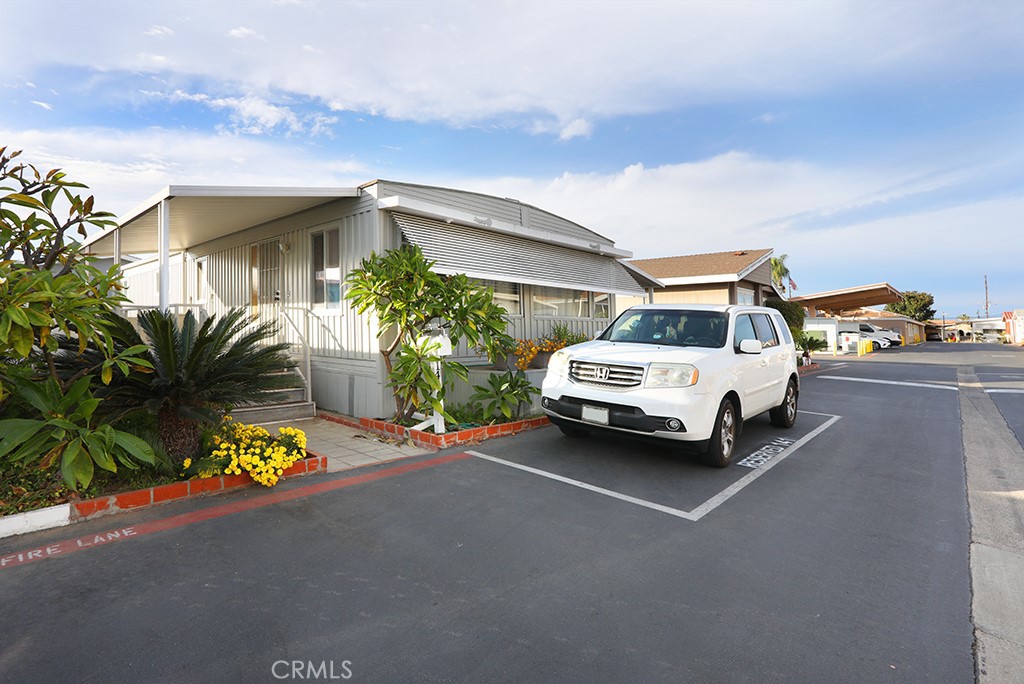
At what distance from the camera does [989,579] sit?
3100 millimetres

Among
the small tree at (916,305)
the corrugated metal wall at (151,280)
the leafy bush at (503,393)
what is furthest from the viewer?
the small tree at (916,305)

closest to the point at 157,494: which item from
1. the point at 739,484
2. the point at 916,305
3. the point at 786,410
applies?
the point at 739,484

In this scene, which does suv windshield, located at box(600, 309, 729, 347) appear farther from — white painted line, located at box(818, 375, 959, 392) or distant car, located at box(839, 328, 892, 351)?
distant car, located at box(839, 328, 892, 351)

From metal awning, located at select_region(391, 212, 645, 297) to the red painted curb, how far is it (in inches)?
161

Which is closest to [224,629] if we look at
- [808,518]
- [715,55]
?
[808,518]

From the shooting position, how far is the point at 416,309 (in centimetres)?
624

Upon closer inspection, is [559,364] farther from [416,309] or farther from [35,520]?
[35,520]

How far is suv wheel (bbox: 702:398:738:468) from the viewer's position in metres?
5.09

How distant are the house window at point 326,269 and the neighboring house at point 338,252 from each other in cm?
2

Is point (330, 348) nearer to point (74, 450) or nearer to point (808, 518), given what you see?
point (74, 450)

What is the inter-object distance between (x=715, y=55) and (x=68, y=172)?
9776mm

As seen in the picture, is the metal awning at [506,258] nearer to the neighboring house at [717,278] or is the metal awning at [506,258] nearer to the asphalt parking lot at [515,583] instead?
the asphalt parking lot at [515,583]

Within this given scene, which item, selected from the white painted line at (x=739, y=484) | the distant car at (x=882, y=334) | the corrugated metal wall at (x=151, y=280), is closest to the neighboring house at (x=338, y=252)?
the corrugated metal wall at (x=151, y=280)

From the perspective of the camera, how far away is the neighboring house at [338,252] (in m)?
7.23
